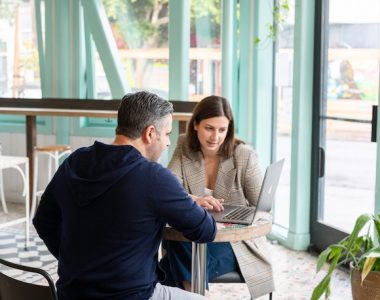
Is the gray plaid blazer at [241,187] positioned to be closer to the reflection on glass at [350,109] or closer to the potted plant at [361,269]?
the potted plant at [361,269]

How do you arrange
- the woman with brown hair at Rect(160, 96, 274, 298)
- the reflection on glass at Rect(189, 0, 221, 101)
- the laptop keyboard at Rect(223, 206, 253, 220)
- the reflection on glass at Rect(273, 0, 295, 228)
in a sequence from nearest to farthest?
the laptop keyboard at Rect(223, 206, 253, 220)
the woman with brown hair at Rect(160, 96, 274, 298)
the reflection on glass at Rect(273, 0, 295, 228)
the reflection on glass at Rect(189, 0, 221, 101)

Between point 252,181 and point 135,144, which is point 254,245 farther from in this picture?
point 135,144

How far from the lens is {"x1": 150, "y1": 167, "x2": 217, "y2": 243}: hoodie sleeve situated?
2.18m

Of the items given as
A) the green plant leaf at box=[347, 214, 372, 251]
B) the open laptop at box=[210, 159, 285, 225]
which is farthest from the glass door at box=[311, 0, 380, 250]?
Result: the open laptop at box=[210, 159, 285, 225]

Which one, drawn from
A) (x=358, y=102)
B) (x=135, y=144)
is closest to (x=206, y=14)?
(x=358, y=102)

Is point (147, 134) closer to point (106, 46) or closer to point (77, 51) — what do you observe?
point (106, 46)

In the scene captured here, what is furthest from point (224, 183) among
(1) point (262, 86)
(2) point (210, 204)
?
(1) point (262, 86)

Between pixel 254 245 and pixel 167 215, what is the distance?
1.31m

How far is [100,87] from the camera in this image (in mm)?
7191

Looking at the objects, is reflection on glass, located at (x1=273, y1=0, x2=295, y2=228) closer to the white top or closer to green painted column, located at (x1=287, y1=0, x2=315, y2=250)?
green painted column, located at (x1=287, y1=0, x2=315, y2=250)

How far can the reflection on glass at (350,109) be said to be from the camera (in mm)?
4621

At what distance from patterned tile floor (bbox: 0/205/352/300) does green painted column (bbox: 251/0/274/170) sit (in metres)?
0.90

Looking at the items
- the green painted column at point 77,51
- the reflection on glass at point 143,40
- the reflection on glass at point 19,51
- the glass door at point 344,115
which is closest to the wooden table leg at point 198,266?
the glass door at point 344,115

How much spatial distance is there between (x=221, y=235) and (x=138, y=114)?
2.01 feet
